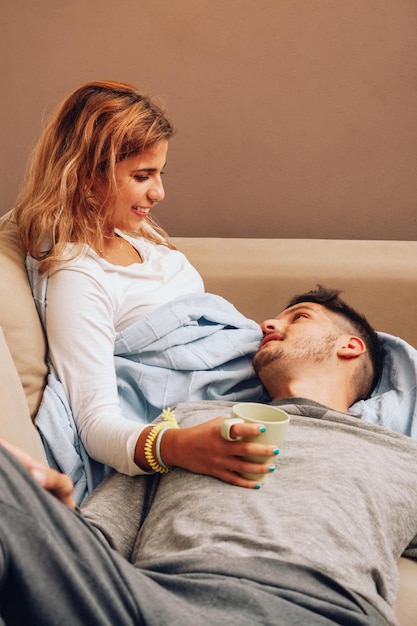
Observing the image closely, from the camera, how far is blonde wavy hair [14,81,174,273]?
5.16ft

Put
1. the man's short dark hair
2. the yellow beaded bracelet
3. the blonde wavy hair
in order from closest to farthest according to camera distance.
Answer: the yellow beaded bracelet → the blonde wavy hair → the man's short dark hair

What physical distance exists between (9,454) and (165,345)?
780mm

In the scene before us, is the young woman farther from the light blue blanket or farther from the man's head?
the man's head

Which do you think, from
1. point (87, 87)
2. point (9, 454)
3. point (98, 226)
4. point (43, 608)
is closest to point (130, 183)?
point (98, 226)

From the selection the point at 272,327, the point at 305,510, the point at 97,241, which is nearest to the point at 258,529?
the point at 305,510

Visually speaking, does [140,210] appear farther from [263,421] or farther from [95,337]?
[263,421]

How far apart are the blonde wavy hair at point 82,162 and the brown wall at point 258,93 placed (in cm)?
89

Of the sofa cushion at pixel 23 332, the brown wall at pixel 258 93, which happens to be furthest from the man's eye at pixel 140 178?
the brown wall at pixel 258 93

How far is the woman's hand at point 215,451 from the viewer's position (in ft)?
3.79

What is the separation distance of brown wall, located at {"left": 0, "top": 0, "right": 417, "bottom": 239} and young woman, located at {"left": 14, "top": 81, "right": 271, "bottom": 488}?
2.86 feet

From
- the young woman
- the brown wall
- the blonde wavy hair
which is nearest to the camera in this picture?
the young woman

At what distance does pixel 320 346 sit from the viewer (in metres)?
1.62

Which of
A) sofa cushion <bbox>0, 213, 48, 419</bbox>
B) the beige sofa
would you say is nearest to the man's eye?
sofa cushion <bbox>0, 213, 48, 419</bbox>

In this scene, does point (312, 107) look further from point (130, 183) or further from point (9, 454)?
point (9, 454)
